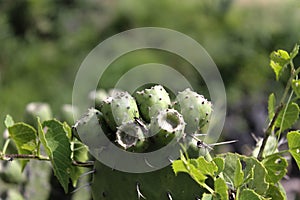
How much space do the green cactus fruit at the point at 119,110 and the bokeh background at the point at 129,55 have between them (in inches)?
55.6

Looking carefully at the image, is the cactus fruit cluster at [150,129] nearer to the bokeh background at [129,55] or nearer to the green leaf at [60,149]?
the green leaf at [60,149]

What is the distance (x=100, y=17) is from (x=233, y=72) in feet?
5.95

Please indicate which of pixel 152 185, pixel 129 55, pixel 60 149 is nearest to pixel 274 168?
pixel 152 185

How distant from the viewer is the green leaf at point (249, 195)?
0.58 m

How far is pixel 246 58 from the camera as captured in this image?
3.00 metres

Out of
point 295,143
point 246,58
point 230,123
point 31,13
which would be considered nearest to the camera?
point 295,143

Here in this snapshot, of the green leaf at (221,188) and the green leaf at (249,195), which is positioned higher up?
the green leaf at (221,188)

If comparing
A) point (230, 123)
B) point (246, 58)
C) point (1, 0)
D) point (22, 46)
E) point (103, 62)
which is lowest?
point (230, 123)

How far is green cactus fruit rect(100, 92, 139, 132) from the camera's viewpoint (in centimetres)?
65

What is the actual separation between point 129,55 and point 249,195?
3.39 metres

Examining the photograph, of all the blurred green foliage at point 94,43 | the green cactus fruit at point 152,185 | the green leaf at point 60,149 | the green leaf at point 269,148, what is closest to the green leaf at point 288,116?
the green leaf at point 269,148

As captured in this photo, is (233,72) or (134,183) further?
(233,72)

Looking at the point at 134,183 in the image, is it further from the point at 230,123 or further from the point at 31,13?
the point at 31,13

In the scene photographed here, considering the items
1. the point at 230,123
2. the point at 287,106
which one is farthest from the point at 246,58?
the point at 287,106
